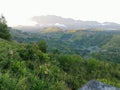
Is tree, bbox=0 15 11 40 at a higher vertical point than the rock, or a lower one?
lower

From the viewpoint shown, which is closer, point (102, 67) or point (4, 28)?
point (4, 28)

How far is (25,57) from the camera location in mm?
31859

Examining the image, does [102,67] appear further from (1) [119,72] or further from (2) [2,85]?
(2) [2,85]

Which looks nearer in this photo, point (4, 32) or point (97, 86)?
point (97, 86)

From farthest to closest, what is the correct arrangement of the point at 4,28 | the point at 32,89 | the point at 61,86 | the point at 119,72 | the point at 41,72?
the point at 119,72, the point at 4,28, the point at 41,72, the point at 61,86, the point at 32,89

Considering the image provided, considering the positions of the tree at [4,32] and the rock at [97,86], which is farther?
the tree at [4,32]

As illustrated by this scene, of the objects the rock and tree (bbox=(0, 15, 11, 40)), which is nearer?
the rock

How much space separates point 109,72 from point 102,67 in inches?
252

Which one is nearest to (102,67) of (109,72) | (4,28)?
(109,72)

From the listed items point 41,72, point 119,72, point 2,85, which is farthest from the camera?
point 119,72

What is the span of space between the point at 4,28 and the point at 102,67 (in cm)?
5213

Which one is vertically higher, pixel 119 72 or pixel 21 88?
pixel 21 88

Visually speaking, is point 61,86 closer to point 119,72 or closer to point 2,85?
point 2,85

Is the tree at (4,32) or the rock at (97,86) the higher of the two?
the rock at (97,86)
